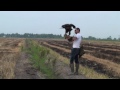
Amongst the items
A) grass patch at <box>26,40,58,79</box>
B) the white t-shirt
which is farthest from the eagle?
grass patch at <box>26,40,58,79</box>

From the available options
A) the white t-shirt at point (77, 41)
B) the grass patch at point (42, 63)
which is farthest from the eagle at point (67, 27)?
the grass patch at point (42, 63)

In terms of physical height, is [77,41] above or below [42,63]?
above

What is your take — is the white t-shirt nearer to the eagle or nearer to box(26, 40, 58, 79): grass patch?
the eagle

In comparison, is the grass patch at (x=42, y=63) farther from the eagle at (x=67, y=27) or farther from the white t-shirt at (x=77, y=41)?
the eagle at (x=67, y=27)

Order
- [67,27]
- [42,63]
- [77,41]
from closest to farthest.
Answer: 1. [67,27]
2. [77,41]
3. [42,63]

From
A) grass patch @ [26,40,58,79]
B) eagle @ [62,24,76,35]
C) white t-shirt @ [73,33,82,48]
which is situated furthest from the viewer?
grass patch @ [26,40,58,79]

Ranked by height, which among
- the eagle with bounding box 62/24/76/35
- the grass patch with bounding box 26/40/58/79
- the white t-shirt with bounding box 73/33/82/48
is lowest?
the grass patch with bounding box 26/40/58/79

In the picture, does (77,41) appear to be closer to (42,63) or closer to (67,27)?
(67,27)

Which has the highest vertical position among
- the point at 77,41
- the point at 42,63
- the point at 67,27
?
the point at 67,27

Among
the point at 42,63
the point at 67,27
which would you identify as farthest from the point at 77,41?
the point at 42,63

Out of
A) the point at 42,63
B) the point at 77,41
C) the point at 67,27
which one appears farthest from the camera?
the point at 42,63
